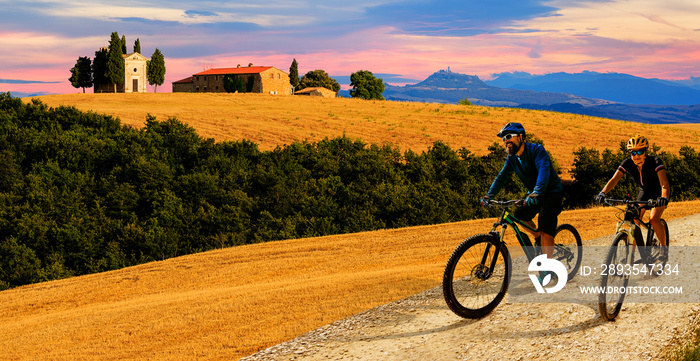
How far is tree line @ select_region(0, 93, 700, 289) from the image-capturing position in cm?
3138

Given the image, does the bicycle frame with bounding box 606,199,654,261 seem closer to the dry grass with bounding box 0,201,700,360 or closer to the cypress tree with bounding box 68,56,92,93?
the dry grass with bounding box 0,201,700,360

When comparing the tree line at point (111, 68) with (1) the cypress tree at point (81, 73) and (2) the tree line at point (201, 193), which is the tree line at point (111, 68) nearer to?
(1) the cypress tree at point (81, 73)

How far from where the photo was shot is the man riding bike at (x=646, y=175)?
8.46 metres

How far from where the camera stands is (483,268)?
286 inches

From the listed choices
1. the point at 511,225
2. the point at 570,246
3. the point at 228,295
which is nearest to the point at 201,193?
the point at 228,295

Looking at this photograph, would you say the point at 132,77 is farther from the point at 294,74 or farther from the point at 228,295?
the point at 228,295

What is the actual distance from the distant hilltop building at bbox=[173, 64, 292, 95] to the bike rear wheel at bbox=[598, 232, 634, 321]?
351ft

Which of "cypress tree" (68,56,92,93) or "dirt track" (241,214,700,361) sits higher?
"cypress tree" (68,56,92,93)

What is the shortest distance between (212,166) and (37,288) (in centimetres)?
2165

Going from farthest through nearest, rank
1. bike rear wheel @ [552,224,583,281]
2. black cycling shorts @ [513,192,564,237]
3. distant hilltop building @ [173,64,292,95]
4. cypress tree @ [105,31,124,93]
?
distant hilltop building @ [173,64,292,95] < cypress tree @ [105,31,124,93] < bike rear wheel @ [552,224,583,281] < black cycling shorts @ [513,192,564,237]

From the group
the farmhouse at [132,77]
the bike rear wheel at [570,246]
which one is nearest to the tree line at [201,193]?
the bike rear wheel at [570,246]

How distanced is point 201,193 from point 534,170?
31513mm

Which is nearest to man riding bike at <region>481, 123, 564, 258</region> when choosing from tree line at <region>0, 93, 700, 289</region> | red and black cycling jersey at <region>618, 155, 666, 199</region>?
red and black cycling jersey at <region>618, 155, 666, 199</region>

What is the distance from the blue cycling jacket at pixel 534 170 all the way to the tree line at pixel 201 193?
2312 cm
